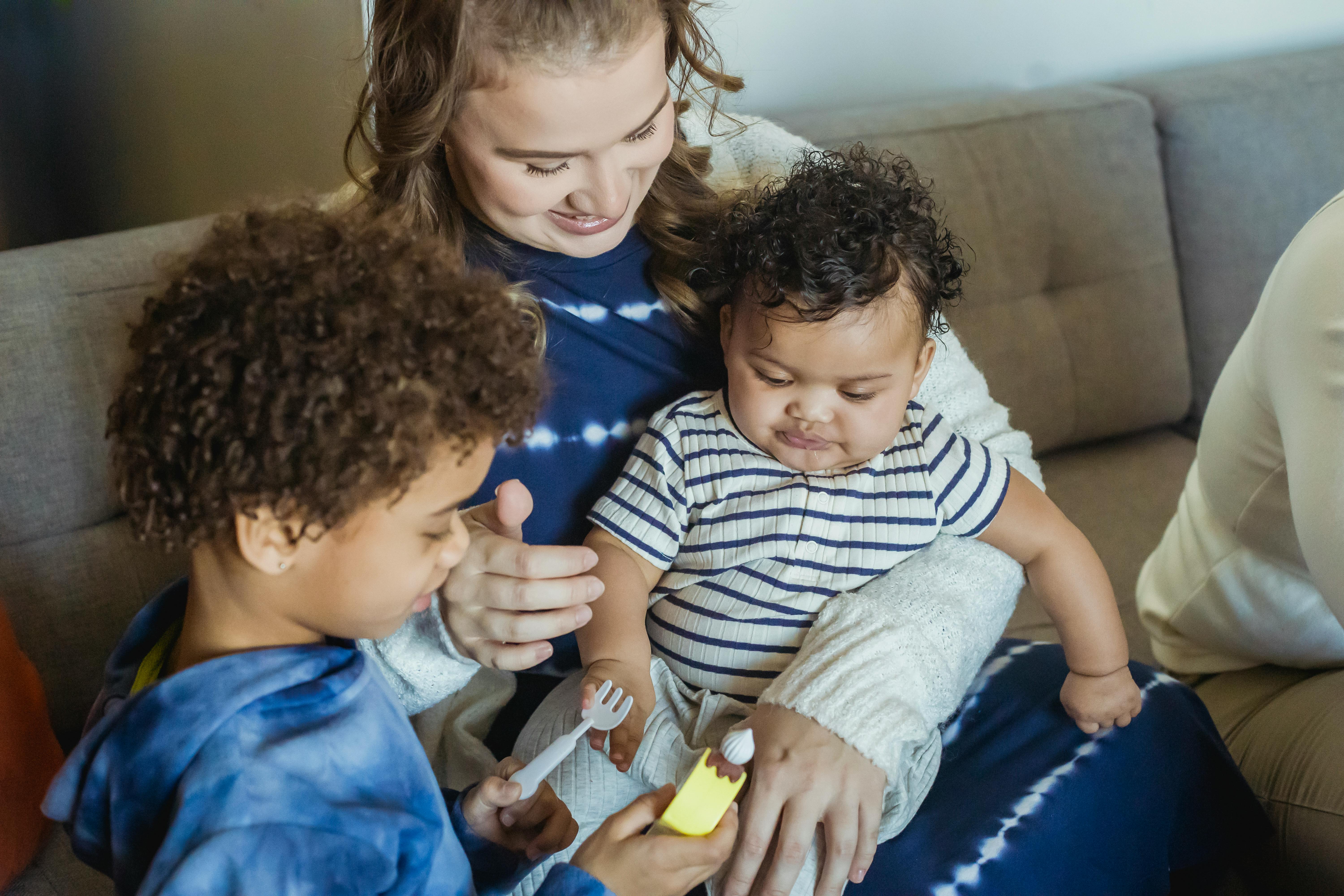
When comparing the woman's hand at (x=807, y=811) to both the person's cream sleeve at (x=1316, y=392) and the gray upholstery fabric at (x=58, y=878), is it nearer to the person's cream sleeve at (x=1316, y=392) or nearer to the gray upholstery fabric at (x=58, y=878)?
the person's cream sleeve at (x=1316, y=392)

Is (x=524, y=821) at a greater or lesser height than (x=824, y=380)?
lesser

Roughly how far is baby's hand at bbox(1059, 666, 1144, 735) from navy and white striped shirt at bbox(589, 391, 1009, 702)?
192 mm

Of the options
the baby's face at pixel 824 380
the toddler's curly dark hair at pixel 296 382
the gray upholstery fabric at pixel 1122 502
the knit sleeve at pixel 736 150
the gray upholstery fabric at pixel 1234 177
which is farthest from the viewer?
the gray upholstery fabric at pixel 1234 177

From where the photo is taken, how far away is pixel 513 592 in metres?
0.92

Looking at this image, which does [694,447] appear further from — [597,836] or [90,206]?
[90,206]

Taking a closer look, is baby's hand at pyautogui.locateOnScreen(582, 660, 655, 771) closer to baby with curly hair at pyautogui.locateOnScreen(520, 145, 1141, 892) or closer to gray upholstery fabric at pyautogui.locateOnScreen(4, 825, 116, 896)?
baby with curly hair at pyautogui.locateOnScreen(520, 145, 1141, 892)

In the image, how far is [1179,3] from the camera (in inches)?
86.5

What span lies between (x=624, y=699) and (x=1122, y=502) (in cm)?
123

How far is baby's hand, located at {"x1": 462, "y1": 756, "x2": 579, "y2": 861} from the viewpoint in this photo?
89 cm

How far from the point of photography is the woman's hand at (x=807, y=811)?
93 cm

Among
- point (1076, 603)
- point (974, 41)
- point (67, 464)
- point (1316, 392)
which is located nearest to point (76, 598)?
point (67, 464)

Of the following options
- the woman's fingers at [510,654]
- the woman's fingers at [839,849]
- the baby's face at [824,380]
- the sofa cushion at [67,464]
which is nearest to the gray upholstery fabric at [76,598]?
the sofa cushion at [67,464]

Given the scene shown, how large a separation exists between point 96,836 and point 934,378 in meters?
0.93

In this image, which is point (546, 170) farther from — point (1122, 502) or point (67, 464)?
point (1122, 502)
